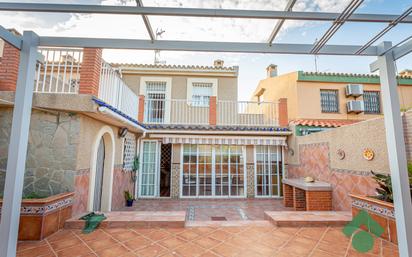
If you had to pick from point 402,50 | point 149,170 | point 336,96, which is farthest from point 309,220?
point 336,96

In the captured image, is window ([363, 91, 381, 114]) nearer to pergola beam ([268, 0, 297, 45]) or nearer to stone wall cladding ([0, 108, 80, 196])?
pergola beam ([268, 0, 297, 45])

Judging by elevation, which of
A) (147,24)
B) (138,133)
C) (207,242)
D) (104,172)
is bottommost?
(207,242)

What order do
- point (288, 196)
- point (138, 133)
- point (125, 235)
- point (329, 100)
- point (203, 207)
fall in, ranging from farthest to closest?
point (329, 100) < point (138, 133) < point (288, 196) < point (203, 207) < point (125, 235)

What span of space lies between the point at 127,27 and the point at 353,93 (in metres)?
15.6

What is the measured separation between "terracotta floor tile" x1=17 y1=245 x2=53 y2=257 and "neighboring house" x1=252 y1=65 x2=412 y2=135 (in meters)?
13.7

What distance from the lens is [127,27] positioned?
3191 mm

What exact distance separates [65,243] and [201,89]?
38.5ft

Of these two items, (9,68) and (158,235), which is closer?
(158,235)

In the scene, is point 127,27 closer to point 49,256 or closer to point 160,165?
point 49,256

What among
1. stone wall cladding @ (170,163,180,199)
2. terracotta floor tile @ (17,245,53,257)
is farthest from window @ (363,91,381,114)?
terracotta floor tile @ (17,245,53,257)

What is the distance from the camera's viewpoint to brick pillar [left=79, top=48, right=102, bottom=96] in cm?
559

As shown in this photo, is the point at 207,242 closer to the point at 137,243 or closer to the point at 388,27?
the point at 137,243

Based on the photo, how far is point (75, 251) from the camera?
402 cm

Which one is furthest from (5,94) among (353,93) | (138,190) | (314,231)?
(353,93)
